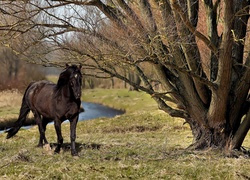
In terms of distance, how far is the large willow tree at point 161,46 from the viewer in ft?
27.6

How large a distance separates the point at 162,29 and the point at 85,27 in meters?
2.17

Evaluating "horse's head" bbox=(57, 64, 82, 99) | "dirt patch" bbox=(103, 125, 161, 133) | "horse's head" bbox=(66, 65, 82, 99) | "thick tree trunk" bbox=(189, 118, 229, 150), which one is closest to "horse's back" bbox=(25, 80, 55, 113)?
"horse's head" bbox=(57, 64, 82, 99)

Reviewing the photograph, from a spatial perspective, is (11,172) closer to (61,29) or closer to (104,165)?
(104,165)

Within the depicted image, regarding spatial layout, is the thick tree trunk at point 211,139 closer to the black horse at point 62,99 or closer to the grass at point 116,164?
the grass at point 116,164

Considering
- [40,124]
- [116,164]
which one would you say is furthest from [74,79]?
[40,124]

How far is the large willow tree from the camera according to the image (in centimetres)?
841

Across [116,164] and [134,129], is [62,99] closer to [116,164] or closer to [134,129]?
[116,164]

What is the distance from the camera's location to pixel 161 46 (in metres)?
8.52

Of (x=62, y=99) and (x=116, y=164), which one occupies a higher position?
(x=62, y=99)

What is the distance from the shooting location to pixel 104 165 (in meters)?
7.02

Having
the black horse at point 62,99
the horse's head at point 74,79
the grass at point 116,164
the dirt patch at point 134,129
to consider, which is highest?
the horse's head at point 74,79

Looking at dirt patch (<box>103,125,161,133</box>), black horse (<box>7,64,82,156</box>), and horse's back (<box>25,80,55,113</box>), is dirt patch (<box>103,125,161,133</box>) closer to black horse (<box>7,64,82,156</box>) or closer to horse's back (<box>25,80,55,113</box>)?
horse's back (<box>25,80,55,113</box>)

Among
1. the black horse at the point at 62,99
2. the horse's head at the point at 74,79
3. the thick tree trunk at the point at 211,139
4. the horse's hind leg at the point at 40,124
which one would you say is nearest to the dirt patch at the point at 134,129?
the horse's hind leg at the point at 40,124

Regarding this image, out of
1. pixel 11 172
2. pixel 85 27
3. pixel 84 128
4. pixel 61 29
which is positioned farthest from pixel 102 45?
pixel 84 128
